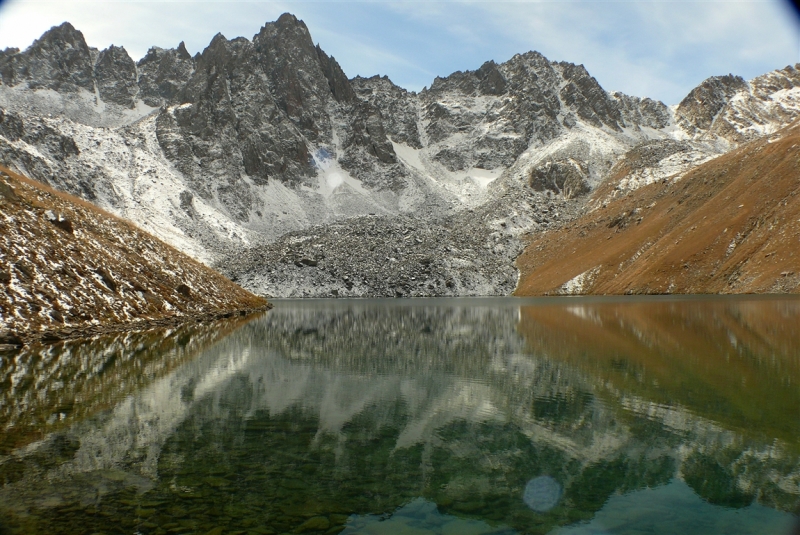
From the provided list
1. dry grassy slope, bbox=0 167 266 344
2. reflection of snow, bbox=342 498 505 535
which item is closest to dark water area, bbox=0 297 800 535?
reflection of snow, bbox=342 498 505 535

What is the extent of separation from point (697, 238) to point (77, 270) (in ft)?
360

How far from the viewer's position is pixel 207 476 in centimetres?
1346

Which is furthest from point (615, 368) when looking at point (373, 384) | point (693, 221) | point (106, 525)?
point (693, 221)

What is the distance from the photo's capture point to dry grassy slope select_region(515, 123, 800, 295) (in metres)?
98.4

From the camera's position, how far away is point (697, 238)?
113188 mm

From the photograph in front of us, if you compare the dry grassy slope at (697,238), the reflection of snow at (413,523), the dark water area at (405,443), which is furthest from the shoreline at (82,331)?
the dry grassy slope at (697,238)

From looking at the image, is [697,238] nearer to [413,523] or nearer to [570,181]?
[570,181]

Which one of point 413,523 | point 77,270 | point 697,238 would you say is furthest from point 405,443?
point 697,238

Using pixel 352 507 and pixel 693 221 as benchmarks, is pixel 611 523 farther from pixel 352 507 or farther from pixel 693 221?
pixel 693 221

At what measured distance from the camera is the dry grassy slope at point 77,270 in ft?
135

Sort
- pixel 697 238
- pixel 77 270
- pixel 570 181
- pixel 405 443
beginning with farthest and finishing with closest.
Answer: pixel 570 181, pixel 697 238, pixel 77 270, pixel 405 443

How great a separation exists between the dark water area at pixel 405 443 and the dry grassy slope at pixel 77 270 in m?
10.5

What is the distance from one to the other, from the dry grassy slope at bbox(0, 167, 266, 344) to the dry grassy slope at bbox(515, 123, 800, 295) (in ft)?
285

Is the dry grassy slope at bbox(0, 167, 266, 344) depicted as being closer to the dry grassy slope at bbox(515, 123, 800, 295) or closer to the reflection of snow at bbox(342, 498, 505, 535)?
the reflection of snow at bbox(342, 498, 505, 535)
